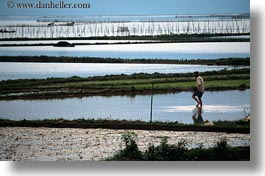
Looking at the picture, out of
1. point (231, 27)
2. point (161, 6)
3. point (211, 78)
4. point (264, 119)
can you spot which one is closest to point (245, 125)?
point (264, 119)

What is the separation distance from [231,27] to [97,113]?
3.61ft

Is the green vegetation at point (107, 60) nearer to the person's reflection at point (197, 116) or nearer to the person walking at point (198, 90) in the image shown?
the person walking at point (198, 90)

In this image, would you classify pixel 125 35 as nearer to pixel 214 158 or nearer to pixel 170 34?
pixel 170 34

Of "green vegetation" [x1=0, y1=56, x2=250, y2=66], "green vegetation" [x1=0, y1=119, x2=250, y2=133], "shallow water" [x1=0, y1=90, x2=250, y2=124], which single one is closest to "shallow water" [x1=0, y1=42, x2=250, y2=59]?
"green vegetation" [x1=0, y1=56, x2=250, y2=66]

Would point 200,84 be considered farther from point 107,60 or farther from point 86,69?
point 86,69

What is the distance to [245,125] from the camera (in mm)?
3885

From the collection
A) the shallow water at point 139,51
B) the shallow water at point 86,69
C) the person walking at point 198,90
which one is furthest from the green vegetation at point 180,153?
the shallow water at point 139,51

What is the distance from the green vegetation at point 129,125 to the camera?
3.92 meters

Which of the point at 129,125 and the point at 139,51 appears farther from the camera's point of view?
the point at 139,51

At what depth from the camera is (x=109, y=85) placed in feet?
13.1

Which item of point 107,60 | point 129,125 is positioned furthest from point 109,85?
point 129,125

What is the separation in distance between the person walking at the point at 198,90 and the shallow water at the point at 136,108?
0.10 feet

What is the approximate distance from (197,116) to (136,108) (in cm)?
42

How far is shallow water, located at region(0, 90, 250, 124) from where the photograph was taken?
3898 mm
